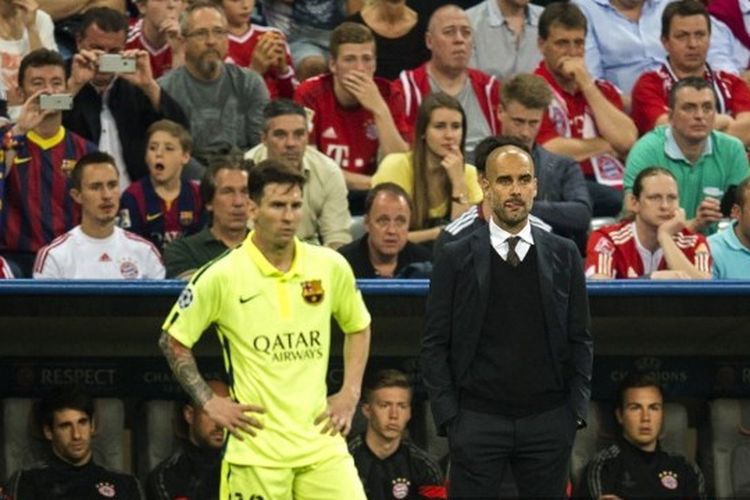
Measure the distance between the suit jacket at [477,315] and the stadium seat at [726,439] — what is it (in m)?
2.73

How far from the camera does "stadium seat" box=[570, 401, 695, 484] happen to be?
9.91 meters

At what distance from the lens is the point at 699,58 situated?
1160 centimetres

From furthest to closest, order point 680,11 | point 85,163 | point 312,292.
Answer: point 680,11 < point 85,163 < point 312,292

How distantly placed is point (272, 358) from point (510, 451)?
1.04 metres

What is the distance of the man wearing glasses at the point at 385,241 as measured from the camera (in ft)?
32.3

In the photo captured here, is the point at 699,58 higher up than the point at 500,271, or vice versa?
the point at 699,58

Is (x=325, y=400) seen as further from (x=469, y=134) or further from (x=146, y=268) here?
(x=469, y=134)

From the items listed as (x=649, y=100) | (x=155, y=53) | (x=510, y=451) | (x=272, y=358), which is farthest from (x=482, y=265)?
(x=155, y=53)

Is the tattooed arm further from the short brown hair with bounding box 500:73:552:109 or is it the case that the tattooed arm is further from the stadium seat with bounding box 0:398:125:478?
the short brown hair with bounding box 500:73:552:109

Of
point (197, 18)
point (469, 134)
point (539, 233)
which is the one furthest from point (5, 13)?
point (539, 233)

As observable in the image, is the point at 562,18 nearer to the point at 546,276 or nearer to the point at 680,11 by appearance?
the point at 680,11

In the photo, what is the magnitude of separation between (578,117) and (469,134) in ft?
2.21

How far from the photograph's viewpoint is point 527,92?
10109 mm

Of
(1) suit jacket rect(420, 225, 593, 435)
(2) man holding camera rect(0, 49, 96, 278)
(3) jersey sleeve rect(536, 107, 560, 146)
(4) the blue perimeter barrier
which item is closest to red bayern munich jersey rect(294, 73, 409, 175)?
(3) jersey sleeve rect(536, 107, 560, 146)
